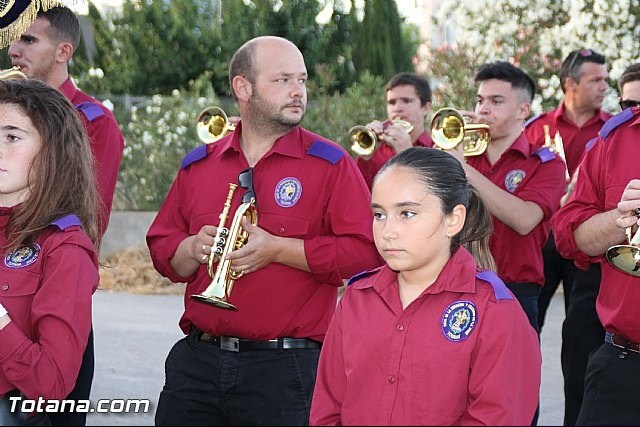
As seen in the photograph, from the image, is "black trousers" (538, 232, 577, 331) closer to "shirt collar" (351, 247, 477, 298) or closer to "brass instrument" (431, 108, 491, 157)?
"brass instrument" (431, 108, 491, 157)

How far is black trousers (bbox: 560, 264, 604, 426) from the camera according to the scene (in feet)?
19.3

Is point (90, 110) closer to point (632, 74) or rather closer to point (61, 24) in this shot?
point (61, 24)

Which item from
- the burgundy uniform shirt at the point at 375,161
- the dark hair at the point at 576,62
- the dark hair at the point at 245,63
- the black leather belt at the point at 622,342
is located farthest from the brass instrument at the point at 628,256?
the dark hair at the point at 576,62

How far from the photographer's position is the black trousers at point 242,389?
4199 mm

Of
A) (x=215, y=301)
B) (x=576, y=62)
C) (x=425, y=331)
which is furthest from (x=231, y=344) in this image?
(x=576, y=62)

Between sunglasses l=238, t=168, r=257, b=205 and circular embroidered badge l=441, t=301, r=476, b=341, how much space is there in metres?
1.37

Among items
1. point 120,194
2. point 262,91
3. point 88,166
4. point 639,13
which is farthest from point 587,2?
point 88,166

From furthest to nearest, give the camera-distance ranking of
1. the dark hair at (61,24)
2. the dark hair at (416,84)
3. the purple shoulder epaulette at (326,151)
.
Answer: the dark hair at (416,84)
the dark hair at (61,24)
the purple shoulder epaulette at (326,151)

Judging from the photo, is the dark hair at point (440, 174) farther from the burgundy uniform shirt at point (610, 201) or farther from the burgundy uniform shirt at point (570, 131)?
the burgundy uniform shirt at point (570, 131)

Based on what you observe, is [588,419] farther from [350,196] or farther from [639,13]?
[639,13]

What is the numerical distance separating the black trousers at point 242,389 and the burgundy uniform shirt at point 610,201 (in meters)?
1.10

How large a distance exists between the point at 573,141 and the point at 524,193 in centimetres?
166

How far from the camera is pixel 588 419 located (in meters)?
3.99

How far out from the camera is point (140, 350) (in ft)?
27.9
